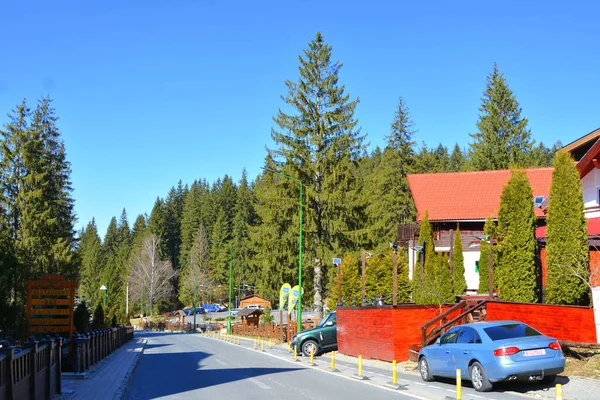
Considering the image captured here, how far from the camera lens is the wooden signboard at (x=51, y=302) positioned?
20.0m

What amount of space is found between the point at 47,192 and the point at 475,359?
37769 mm

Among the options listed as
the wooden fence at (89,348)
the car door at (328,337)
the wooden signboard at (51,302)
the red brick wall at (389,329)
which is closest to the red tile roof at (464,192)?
the car door at (328,337)

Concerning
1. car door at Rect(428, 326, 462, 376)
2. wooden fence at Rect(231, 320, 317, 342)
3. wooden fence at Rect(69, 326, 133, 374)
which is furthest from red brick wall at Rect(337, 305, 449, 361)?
wooden fence at Rect(231, 320, 317, 342)

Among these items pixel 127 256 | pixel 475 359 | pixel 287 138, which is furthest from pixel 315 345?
pixel 127 256

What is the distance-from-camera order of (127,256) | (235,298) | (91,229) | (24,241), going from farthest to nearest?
(91,229) < (127,256) < (235,298) < (24,241)

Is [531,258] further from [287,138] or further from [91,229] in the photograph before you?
[91,229]

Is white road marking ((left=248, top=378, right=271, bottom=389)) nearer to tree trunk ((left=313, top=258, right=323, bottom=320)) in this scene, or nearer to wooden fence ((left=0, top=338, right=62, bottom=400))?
wooden fence ((left=0, top=338, right=62, bottom=400))

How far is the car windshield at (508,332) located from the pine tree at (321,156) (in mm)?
27127

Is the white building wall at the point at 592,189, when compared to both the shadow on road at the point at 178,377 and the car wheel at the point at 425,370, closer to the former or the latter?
the car wheel at the point at 425,370

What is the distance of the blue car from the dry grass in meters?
1.05

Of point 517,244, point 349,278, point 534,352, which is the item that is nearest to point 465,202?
point 349,278

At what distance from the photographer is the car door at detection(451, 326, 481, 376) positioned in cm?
1293

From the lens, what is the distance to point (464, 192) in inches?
1587

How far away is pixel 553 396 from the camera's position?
11609mm
